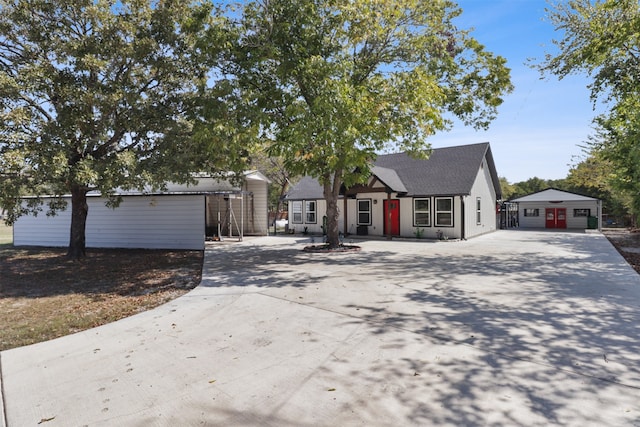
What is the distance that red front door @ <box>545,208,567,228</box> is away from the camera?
89.6 feet

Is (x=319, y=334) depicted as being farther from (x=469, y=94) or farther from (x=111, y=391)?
(x=469, y=94)

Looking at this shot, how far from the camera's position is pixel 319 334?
5051 mm

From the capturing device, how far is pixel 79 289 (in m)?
8.52

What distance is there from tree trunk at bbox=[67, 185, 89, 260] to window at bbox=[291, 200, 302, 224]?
12932mm

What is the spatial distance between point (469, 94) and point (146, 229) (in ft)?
49.4

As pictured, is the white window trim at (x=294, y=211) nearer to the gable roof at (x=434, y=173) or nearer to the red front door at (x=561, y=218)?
the gable roof at (x=434, y=173)

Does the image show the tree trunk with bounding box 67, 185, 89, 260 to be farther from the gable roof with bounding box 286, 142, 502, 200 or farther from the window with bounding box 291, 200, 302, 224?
the window with bounding box 291, 200, 302, 224

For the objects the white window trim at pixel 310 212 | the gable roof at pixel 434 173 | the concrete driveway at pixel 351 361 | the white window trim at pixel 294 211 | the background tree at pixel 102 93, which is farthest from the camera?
the white window trim at pixel 294 211

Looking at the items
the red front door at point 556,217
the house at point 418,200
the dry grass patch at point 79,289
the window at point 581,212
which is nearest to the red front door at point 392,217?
the house at point 418,200

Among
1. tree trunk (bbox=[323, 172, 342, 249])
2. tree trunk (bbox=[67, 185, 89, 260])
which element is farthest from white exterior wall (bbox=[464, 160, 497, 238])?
tree trunk (bbox=[67, 185, 89, 260])

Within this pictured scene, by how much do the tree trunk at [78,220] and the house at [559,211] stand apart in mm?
28380

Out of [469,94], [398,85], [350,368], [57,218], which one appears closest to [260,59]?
[398,85]

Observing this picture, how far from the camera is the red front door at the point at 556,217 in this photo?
89.6ft

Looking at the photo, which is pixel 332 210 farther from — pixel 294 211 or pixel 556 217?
pixel 556 217
